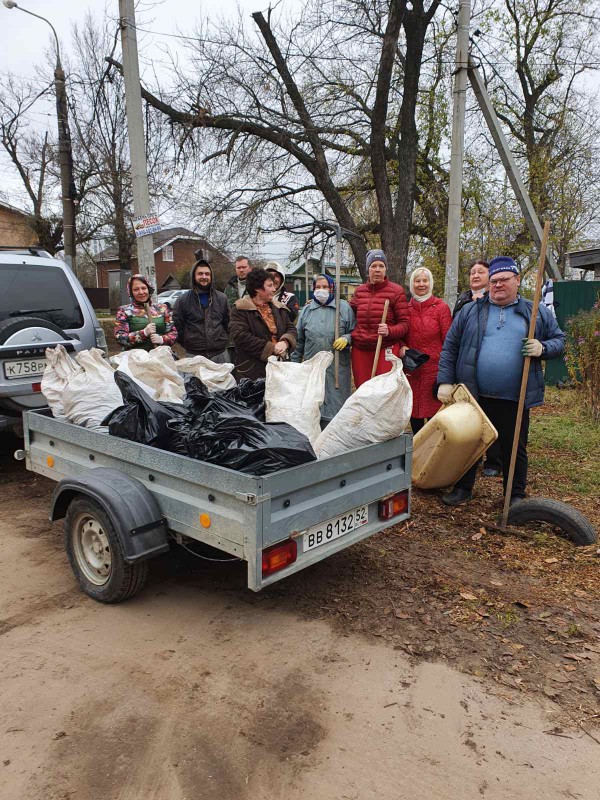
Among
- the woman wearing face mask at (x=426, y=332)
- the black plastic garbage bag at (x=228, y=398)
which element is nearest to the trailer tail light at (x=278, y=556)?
the black plastic garbage bag at (x=228, y=398)

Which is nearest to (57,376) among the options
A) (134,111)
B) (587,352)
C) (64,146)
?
(134,111)

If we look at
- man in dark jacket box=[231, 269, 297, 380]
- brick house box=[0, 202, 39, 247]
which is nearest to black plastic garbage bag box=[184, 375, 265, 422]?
man in dark jacket box=[231, 269, 297, 380]

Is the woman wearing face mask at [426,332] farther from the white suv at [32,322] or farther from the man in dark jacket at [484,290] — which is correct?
the white suv at [32,322]

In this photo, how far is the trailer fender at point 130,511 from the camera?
3088mm

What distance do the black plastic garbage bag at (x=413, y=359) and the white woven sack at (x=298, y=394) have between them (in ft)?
4.86

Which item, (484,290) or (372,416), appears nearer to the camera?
(372,416)

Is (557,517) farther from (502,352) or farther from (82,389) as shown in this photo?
(82,389)

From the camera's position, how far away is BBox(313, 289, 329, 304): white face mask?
564cm

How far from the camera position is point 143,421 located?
3496 millimetres

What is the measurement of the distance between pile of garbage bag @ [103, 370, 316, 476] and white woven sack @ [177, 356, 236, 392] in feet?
1.30

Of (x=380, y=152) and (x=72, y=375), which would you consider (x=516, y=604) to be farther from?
(x=380, y=152)

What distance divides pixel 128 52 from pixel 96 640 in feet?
25.0

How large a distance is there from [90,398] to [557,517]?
3.38 m

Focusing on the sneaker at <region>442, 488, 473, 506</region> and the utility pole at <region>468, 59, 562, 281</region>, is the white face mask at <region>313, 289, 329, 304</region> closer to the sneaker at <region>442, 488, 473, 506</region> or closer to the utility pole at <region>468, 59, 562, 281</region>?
the sneaker at <region>442, 488, 473, 506</region>
